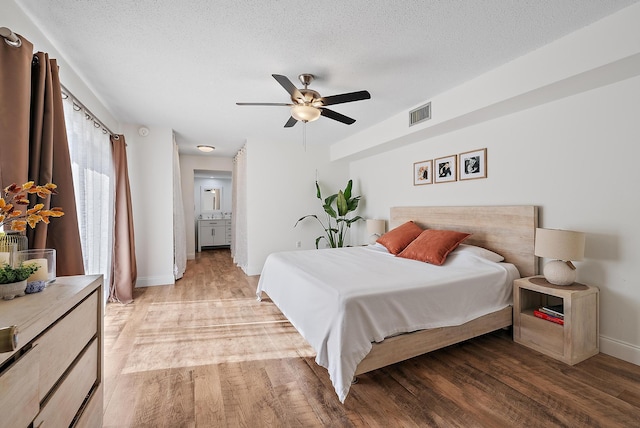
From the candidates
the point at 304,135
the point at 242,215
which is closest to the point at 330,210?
the point at 304,135

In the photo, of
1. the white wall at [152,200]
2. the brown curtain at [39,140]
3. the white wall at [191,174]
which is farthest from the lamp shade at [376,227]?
the white wall at [191,174]

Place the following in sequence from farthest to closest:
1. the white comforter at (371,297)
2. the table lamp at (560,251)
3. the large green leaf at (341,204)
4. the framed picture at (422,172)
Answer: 1. the large green leaf at (341,204)
2. the framed picture at (422,172)
3. the table lamp at (560,251)
4. the white comforter at (371,297)

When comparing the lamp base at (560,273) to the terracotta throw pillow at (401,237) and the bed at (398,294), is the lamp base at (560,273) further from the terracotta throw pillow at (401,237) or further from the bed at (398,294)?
the terracotta throw pillow at (401,237)

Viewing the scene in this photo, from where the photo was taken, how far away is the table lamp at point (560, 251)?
219 cm

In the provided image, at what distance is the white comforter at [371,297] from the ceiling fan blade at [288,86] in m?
1.52

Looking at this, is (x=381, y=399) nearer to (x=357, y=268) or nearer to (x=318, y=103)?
(x=357, y=268)

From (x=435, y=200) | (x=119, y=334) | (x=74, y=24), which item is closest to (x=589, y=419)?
(x=435, y=200)

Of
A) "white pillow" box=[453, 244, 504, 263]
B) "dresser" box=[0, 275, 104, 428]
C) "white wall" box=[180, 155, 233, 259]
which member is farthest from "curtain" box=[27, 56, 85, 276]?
"white wall" box=[180, 155, 233, 259]

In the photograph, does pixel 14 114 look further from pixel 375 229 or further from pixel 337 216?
pixel 337 216

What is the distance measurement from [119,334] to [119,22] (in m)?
2.52

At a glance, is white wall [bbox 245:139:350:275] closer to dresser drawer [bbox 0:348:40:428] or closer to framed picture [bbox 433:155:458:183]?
framed picture [bbox 433:155:458:183]

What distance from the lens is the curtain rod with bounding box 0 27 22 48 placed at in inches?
55.9

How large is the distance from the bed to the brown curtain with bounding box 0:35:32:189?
6.00ft

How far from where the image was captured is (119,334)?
8.62 feet
